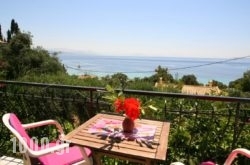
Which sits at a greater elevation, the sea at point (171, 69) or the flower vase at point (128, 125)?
the flower vase at point (128, 125)

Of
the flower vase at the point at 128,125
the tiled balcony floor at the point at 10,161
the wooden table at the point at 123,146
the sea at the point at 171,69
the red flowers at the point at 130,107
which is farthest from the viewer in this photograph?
the sea at the point at 171,69

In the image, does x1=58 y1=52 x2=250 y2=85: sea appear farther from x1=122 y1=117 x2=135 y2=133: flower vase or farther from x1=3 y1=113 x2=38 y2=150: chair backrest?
x1=3 y1=113 x2=38 y2=150: chair backrest

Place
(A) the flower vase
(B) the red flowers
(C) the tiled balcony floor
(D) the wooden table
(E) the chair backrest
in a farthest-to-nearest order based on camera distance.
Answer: (C) the tiled balcony floor, (A) the flower vase, (B) the red flowers, (E) the chair backrest, (D) the wooden table

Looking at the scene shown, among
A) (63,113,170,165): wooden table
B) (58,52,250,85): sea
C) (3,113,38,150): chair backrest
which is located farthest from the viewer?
(58,52,250,85): sea

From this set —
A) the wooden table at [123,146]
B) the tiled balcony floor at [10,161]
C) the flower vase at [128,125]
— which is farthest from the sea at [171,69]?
the wooden table at [123,146]

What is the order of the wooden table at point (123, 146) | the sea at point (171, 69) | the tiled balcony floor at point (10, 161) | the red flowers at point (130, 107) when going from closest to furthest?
the wooden table at point (123, 146) → the red flowers at point (130, 107) → the tiled balcony floor at point (10, 161) → the sea at point (171, 69)

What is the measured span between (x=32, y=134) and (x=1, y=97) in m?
0.85

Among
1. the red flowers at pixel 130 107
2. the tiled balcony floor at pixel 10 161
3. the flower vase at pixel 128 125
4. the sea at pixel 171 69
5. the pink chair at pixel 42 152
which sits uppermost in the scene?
the red flowers at pixel 130 107

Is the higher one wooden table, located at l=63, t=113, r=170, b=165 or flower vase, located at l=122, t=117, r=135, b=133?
flower vase, located at l=122, t=117, r=135, b=133

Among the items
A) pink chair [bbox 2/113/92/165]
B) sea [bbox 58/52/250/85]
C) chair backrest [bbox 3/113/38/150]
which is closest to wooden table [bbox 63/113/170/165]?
pink chair [bbox 2/113/92/165]

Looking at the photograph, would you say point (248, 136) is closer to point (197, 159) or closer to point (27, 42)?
point (197, 159)

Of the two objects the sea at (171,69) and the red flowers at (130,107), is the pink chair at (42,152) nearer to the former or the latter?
the red flowers at (130,107)

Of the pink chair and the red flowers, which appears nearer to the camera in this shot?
the pink chair

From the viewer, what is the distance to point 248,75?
19.2m
